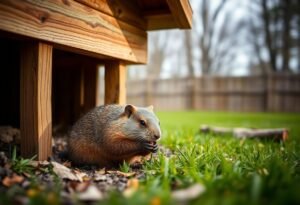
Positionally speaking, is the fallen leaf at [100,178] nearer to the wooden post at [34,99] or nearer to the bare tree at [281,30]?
the wooden post at [34,99]

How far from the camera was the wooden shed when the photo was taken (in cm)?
287

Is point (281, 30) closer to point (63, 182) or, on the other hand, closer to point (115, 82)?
point (115, 82)

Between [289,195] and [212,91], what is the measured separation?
57.3 feet

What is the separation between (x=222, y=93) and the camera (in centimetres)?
1870

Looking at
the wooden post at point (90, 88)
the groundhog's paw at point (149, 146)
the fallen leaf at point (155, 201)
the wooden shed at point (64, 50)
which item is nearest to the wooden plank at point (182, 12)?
the wooden shed at point (64, 50)

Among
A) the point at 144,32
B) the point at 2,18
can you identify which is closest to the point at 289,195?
the point at 2,18

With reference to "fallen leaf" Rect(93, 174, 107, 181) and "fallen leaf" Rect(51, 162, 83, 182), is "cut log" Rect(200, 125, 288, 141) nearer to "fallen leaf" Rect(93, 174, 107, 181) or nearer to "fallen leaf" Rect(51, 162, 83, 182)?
"fallen leaf" Rect(93, 174, 107, 181)

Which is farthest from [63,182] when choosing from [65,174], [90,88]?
[90,88]

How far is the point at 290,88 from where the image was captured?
694 inches

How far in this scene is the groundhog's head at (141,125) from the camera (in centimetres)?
304

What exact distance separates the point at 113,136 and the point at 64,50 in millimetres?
1309

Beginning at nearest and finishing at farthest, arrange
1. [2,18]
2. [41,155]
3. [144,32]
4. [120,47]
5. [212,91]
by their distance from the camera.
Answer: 1. [2,18]
2. [41,155]
3. [120,47]
4. [144,32]
5. [212,91]

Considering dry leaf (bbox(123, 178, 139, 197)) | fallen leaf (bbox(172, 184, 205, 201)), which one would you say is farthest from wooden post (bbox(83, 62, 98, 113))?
fallen leaf (bbox(172, 184, 205, 201))

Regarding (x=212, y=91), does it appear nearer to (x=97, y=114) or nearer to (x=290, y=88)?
(x=290, y=88)
